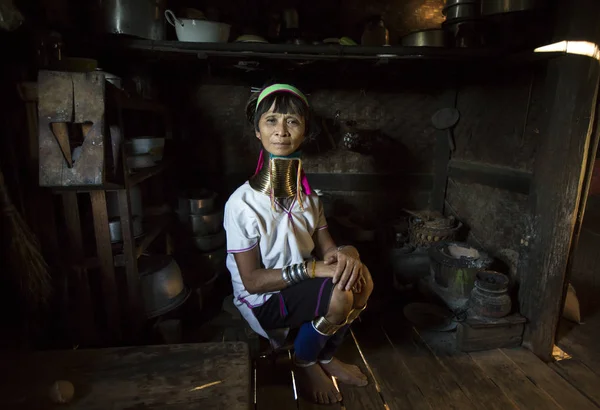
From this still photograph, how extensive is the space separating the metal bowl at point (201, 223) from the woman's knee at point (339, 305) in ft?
4.55

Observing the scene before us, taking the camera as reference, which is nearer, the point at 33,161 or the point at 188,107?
the point at 33,161

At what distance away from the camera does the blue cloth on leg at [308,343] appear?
1987 millimetres

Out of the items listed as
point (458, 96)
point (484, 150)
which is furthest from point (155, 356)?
point (458, 96)

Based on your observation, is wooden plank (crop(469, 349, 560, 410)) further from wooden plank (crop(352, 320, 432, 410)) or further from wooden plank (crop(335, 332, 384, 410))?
wooden plank (crop(335, 332, 384, 410))

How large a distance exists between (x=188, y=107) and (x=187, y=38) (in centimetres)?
98

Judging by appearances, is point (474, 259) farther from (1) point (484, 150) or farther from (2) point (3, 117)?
(2) point (3, 117)

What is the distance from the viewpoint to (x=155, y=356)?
5.42ft

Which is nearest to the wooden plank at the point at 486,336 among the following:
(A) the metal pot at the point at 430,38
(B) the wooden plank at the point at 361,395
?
(B) the wooden plank at the point at 361,395

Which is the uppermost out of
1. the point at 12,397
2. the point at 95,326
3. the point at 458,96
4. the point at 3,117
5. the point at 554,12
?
the point at 554,12

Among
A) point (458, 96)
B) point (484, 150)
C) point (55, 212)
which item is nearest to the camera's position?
point (55, 212)

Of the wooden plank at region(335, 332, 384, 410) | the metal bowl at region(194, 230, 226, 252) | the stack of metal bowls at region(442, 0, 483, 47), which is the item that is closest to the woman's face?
the metal bowl at region(194, 230, 226, 252)

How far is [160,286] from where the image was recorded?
7.73 ft

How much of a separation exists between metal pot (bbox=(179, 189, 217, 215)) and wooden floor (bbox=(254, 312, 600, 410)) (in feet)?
3.98

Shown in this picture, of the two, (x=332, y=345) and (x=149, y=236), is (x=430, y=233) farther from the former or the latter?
(x=149, y=236)
